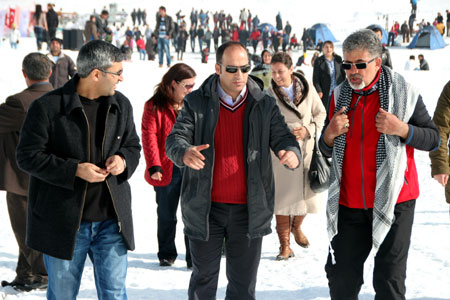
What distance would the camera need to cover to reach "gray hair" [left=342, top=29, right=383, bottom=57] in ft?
10.5

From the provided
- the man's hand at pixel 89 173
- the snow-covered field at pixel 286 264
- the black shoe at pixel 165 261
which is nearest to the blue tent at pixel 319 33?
the snow-covered field at pixel 286 264

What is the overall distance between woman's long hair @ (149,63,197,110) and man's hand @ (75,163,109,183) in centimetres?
203

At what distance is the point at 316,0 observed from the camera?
78000 mm

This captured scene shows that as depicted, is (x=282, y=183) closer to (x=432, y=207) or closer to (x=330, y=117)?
(x=330, y=117)

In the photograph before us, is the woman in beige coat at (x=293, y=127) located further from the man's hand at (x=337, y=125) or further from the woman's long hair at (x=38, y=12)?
the woman's long hair at (x=38, y=12)

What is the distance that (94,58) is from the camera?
305 cm

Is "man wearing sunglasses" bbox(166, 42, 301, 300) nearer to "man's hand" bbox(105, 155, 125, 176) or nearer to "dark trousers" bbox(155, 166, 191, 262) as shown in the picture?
"man's hand" bbox(105, 155, 125, 176)

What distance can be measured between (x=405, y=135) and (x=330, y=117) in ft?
1.61

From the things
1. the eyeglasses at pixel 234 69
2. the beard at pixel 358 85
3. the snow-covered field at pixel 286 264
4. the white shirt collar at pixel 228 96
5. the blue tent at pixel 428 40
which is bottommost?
the snow-covered field at pixel 286 264

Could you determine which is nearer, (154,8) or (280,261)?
(280,261)

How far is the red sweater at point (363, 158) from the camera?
10.6 ft

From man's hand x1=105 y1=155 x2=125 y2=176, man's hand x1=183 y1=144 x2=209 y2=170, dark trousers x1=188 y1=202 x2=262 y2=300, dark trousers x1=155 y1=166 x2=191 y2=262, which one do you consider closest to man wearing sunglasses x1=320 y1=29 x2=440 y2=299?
dark trousers x1=188 y1=202 x2=262 y2=300

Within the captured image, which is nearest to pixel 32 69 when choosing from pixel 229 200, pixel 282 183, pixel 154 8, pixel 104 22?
pixel 229 200

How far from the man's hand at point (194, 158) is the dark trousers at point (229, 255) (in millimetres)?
394
